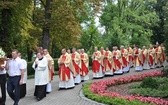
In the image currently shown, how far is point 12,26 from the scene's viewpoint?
33.7 meters

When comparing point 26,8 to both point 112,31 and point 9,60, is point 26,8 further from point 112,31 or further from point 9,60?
point 9,60

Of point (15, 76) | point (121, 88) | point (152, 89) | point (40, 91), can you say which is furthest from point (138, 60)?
point (15, 76)

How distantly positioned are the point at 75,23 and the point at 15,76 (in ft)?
62.9

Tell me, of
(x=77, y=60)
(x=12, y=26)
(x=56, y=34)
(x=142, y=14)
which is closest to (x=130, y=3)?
(x=142, y=14)

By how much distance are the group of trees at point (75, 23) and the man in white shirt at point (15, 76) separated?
8.66m

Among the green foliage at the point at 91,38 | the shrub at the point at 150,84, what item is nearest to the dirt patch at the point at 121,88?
the shrub at the point at 150,84

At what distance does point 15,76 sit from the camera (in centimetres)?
1539

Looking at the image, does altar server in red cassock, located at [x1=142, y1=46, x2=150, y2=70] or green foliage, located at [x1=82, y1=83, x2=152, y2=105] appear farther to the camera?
altar server in red cassock, located at [x1=142, y1=46, x2=150, y2=70]

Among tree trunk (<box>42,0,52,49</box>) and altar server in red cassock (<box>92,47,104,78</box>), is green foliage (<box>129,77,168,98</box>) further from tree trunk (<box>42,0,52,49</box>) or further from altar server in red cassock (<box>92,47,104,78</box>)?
tree trunk (<box>42,0,52,49</box>)

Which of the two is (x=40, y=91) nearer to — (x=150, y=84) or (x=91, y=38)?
(x=150, y=84)

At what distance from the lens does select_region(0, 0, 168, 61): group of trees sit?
110 feet

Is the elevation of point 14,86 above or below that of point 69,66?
below

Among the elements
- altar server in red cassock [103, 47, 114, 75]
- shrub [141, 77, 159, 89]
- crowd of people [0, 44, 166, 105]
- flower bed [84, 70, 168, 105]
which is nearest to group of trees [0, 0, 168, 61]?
crowd of people [0, 44, 166, 105]

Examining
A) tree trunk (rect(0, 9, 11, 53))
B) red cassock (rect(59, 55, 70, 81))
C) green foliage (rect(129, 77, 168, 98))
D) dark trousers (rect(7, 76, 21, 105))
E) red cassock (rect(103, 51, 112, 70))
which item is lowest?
green foliage (rect(129, 77, 168, 98))
